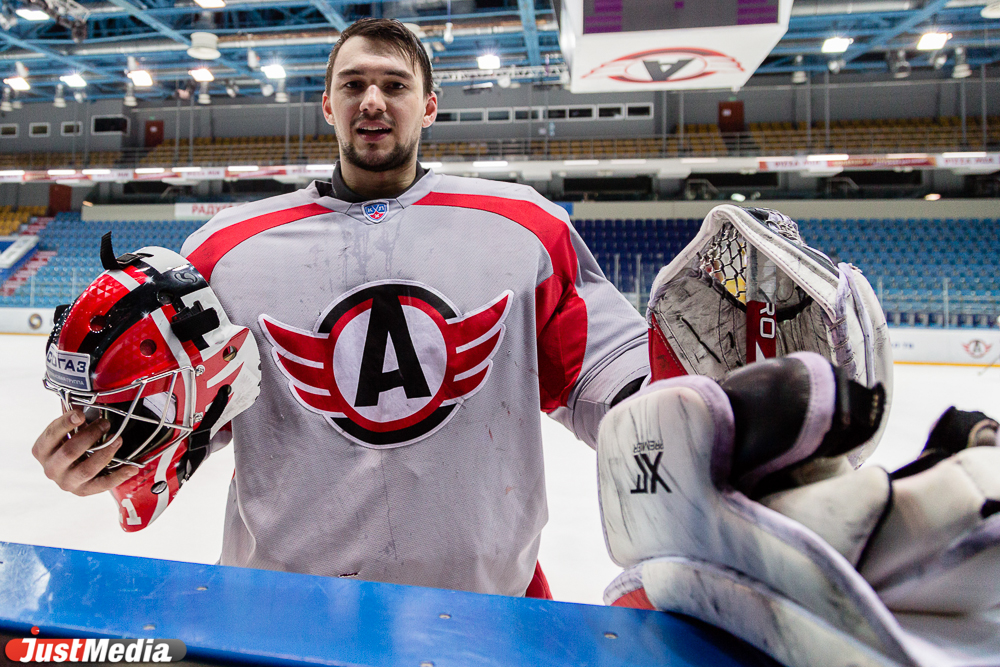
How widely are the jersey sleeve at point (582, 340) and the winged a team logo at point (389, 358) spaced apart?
0.09 meters

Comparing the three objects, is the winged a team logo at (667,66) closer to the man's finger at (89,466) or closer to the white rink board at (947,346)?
the man's finger at (89,466)

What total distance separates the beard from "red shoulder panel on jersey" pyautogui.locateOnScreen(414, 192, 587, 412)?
0.08m

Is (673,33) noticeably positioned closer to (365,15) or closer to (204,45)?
(204,45)

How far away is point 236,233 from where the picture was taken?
101 centimetres

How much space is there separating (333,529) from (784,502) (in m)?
0.71

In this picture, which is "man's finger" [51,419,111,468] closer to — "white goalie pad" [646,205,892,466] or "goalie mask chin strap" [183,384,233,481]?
"goalie mask chin strap" [183,384,233,481]

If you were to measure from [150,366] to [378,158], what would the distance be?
460 millimetres

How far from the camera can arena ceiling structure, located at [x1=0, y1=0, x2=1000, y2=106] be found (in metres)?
9.53

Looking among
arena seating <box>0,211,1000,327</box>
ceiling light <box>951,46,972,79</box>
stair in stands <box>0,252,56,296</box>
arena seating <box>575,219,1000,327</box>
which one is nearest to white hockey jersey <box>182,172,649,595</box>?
arena seating <box>575,219,1000,327</box>

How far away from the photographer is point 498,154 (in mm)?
13656

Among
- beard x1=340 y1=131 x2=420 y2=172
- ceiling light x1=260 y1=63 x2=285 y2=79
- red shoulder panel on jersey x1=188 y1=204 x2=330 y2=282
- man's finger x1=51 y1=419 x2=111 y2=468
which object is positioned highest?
ceiling light x1=260 y1=63 x2=285 y2=79

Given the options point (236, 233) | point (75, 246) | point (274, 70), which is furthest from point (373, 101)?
point (75, 246)

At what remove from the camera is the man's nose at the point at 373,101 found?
94 centimetres

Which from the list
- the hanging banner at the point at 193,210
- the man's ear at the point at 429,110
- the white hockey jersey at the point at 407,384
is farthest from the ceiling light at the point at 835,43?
the hanging banner at the point at 193,210
